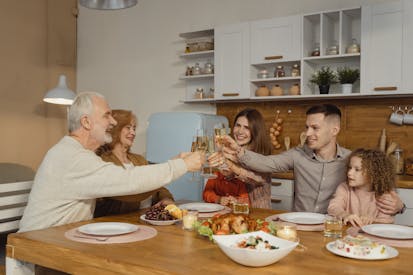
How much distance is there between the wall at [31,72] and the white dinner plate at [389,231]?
401 cm

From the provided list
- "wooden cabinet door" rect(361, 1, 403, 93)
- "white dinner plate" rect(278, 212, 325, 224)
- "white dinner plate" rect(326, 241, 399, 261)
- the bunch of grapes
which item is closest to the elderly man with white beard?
the bunch of grapes

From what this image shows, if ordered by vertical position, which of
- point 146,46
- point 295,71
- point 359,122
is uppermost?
point 146,46

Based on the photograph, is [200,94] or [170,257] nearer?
[170,257]

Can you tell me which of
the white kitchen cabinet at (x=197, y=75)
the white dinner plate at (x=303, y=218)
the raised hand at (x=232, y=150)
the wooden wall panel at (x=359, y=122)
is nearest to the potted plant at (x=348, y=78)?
the wooden wall panel at (x=359, y=122)

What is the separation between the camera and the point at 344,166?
2.57 m

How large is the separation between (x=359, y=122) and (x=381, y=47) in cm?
72

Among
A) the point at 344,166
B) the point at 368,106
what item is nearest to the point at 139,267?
the point at 344,166

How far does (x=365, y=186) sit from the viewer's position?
229cm

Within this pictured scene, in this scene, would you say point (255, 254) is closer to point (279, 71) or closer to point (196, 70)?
point (279, 71)

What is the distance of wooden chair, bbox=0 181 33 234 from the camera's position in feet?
7.24

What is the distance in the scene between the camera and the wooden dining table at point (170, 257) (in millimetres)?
1342

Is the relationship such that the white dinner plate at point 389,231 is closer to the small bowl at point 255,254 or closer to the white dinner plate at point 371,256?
the white dinner plate at point 371,256

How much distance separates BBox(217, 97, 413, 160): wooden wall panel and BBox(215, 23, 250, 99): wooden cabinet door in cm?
40

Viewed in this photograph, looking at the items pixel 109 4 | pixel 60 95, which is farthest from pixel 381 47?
pixel 60 95
